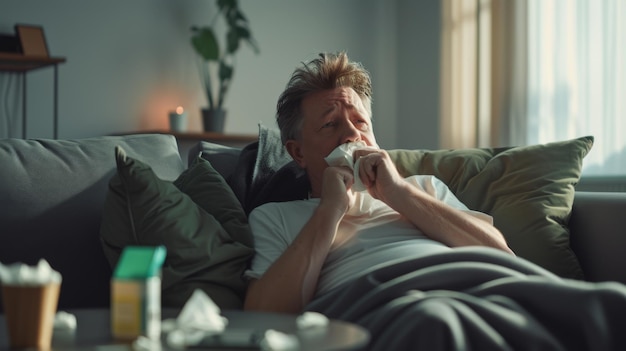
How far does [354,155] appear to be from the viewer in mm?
2125

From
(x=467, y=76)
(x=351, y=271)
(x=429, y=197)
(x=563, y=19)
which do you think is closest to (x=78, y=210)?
(x=351, y=271)

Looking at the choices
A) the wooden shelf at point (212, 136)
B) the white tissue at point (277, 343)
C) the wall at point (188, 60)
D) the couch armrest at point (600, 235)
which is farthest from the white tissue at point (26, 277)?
the wall at point (188, 60)

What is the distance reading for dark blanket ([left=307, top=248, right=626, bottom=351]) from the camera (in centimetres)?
131

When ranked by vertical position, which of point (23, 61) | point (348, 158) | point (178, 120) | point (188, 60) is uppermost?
A: point (188, 60)

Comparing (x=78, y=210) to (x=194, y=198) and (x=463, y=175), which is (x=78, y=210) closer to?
(x=194, y=198)

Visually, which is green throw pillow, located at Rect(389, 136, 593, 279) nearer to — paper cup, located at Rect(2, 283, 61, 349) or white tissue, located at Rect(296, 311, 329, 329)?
white tissue, located at Rect(296, 311, 329, 329)

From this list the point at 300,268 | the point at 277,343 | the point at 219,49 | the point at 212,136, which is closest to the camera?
the point at 277,343

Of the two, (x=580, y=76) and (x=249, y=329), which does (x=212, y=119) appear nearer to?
(x=580, y=76)

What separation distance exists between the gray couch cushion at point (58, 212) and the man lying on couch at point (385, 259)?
1.27 feet

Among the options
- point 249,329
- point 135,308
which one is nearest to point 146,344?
point 135,308

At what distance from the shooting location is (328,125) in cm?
222

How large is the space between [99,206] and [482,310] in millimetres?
1069

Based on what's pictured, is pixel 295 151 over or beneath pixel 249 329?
over

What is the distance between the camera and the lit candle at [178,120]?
5.33 meters
